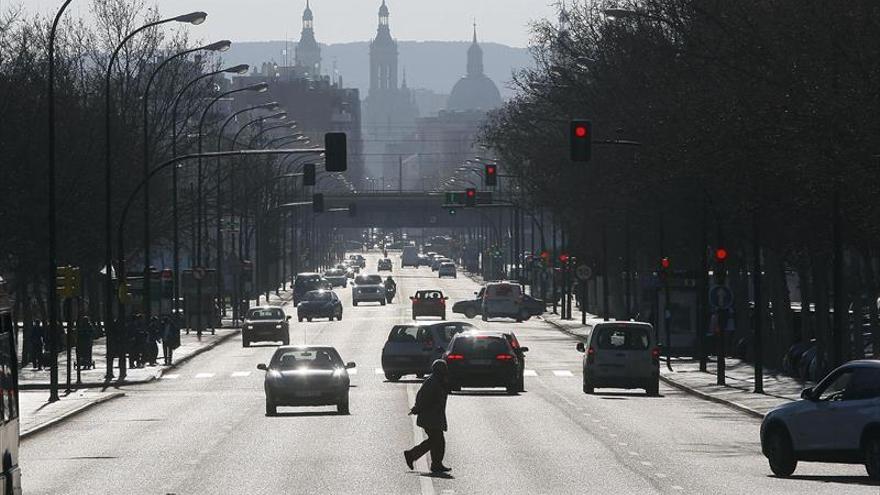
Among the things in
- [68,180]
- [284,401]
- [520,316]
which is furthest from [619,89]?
[520,316]

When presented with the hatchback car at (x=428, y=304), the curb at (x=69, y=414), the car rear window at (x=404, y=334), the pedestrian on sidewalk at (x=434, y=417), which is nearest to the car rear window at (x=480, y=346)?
the car rear window at (x=404, y=334)

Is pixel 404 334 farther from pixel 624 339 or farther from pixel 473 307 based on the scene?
pixel 473 307

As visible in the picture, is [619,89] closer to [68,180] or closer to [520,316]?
[68,180]

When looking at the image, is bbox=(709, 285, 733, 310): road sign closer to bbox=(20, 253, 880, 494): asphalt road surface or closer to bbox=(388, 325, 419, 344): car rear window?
bbox=(20, 253, 880, 494): asphalt road surface

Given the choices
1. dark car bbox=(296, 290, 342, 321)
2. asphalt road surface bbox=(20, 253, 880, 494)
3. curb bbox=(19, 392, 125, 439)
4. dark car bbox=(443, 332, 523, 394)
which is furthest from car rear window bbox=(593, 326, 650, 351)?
dark car bbox=(296, 290, 342, 321)

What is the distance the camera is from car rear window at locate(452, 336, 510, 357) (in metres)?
46.6

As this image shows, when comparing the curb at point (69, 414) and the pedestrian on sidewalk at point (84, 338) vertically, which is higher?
the pedestrian on sidewalk at point (84, 338)

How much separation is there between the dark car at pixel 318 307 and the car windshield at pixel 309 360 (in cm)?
6382

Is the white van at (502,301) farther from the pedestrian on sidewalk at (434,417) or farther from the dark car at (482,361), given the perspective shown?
the pedestrian on sidewalk at (434,417)

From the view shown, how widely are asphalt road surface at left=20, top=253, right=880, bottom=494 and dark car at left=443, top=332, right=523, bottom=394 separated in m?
0.52

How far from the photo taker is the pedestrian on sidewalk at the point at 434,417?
2641 cm

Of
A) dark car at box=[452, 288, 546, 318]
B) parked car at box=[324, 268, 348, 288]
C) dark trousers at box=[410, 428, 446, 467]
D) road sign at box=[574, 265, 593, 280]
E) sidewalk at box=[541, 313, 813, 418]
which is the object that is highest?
parked car at box=[324, 268, 348, 288]

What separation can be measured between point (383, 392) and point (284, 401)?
8511 mm

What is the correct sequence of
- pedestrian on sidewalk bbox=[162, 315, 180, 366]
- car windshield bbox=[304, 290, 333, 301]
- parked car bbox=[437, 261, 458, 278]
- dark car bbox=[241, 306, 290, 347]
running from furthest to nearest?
parked car bbox=[437, 261, 458, 278] → car windshield bbox=[304, 290, 333, 301] → dark car bbox=[241, 306, 290, 347] → pedestrian on sidewalk bbox=[162, 315, 180, 366]
